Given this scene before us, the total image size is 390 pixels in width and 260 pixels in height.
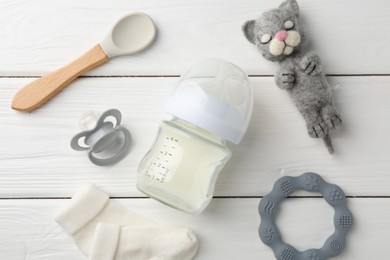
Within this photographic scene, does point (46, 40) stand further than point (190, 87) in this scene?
Yes

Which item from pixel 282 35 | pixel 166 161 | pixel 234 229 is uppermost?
pixel 282 35

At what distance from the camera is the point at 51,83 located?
0.67 m

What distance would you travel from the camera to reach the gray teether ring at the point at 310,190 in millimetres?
643

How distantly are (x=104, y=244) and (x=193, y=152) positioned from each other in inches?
6.5

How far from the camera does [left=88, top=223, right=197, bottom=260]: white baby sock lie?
0.64 meters

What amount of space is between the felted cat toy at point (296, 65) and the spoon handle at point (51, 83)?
0.22 m

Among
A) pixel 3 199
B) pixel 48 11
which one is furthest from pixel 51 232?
pixel 48 11

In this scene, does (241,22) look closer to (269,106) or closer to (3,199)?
(269,106)

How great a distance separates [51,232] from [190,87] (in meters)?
0.27

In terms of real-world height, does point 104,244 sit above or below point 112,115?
below

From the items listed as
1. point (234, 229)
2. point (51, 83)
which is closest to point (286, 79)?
point (234, 229)

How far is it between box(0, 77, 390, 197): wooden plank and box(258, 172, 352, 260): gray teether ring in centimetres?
1

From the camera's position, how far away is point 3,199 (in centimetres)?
67

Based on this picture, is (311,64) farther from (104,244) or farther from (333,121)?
(104,244)
